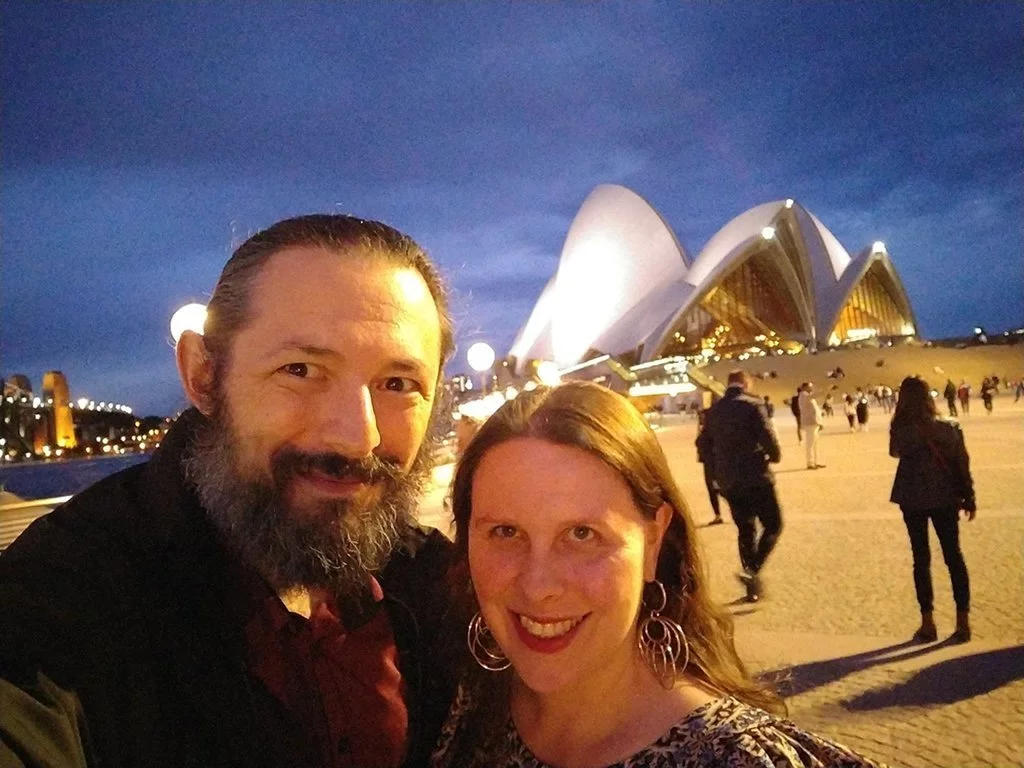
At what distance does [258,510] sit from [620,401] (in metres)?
0.68

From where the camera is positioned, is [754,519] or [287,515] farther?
[754,519]

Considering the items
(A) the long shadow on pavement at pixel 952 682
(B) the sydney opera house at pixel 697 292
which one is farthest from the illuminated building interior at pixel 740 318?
(A) the long shadow on pavement at pixel 952 682

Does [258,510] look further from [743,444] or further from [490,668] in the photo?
[743,444]

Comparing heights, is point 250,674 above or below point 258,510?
below

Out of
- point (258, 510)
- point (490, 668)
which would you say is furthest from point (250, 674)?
point (490, 668)

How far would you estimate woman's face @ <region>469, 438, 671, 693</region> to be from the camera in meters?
1.14

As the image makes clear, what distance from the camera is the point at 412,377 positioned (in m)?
1.33

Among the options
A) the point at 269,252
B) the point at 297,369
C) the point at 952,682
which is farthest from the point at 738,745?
A: the point at 952,682

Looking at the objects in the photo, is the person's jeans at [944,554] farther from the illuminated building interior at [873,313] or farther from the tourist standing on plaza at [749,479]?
the illuminated building interior at [873,313]

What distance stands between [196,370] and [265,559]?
0.42 meters

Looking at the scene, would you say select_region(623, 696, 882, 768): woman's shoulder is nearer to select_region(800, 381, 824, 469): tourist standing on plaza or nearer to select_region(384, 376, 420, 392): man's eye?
select_region(384, 376, 420, 392): man's eye

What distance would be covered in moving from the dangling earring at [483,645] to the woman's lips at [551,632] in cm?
22

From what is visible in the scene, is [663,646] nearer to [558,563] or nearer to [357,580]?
[558,563]

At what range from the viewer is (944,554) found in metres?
3.88
